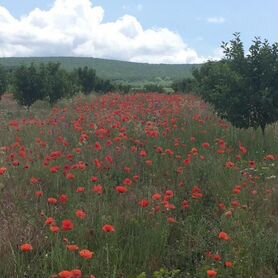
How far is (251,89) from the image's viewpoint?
10125mm

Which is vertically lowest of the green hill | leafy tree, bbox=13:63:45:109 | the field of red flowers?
the field of red flowers

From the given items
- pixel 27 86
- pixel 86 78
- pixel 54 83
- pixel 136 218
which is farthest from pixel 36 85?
pixel 136 218

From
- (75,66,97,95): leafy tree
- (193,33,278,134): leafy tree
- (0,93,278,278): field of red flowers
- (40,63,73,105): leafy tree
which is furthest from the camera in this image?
(75,66,97,95): leafy tree

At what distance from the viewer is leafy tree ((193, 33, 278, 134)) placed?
32.7 feet

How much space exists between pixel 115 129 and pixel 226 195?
3.98m

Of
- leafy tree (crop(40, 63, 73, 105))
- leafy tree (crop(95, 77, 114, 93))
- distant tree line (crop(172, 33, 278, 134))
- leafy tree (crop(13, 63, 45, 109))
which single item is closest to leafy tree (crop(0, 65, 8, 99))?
leafy tree (crop(40, 63, 73, 105))

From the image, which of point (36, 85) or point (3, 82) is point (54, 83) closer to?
point (36, 85)

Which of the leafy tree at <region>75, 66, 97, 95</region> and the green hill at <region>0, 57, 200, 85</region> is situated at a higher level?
the green hill at <region>0, 57, 200, 85</region>

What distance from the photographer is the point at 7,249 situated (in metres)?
3.99

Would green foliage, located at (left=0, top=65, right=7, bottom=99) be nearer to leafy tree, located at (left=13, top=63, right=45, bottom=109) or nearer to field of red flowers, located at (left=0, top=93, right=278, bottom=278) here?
leafy tree, located at (left=13, top=63, right=45, bottom=109)

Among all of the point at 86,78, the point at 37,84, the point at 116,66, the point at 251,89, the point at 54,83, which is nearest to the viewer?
the point at 251,89

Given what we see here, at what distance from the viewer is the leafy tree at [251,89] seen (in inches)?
393

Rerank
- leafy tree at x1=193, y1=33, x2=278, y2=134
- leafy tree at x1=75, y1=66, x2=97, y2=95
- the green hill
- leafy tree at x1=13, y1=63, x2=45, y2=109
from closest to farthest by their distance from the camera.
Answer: leafy tree at x1=193, y1=33, x2=278, y2=134, leafy tree at x1=13, y1=63, x2=45, y2=109, leafy tree at x1=75, y1=66, x2=97, y2=95, the green hill

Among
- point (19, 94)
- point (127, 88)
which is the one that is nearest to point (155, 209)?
point (19, 94)
